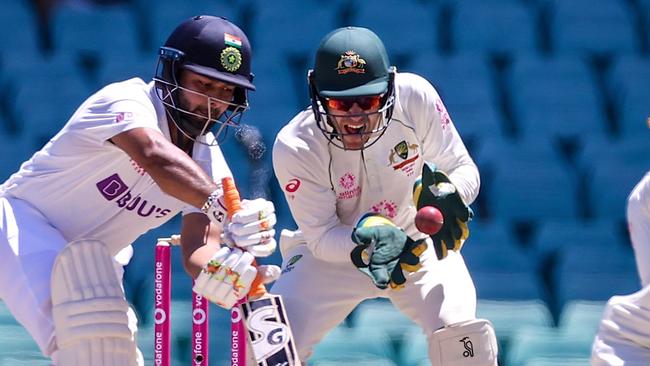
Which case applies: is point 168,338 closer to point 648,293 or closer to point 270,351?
point 270,351

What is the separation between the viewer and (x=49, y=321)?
9.04ft

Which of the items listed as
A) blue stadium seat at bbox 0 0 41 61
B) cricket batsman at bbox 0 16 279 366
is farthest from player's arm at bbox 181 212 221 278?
blue stadium seat at bbox 0 0 41 61

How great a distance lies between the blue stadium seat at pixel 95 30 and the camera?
532cm

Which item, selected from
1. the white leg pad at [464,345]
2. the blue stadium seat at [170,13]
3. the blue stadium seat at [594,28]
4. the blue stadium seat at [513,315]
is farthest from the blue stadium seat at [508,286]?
the white leg pad at [464,345]

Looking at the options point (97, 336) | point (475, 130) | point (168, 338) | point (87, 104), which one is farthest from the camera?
point (475, 130)

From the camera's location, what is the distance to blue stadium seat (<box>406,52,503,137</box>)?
16.9 ft

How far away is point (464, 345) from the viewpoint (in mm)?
3076

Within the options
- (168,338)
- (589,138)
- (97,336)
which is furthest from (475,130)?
(97,336)

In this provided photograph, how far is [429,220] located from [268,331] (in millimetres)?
468

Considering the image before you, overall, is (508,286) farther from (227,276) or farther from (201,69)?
(227,276)

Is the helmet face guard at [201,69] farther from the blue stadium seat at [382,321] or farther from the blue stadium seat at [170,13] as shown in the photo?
the blue stadium seat at [170,13]

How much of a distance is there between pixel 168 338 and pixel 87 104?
3.33 ft

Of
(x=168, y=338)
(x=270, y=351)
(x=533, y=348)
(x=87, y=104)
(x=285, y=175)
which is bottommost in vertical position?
(x=533, y=348)

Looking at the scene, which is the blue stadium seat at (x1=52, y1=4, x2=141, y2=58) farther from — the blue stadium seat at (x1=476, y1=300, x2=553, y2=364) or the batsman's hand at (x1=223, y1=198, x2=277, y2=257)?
the batsman's hand at (x1=223, y1=198, x2=277, y2=257)
